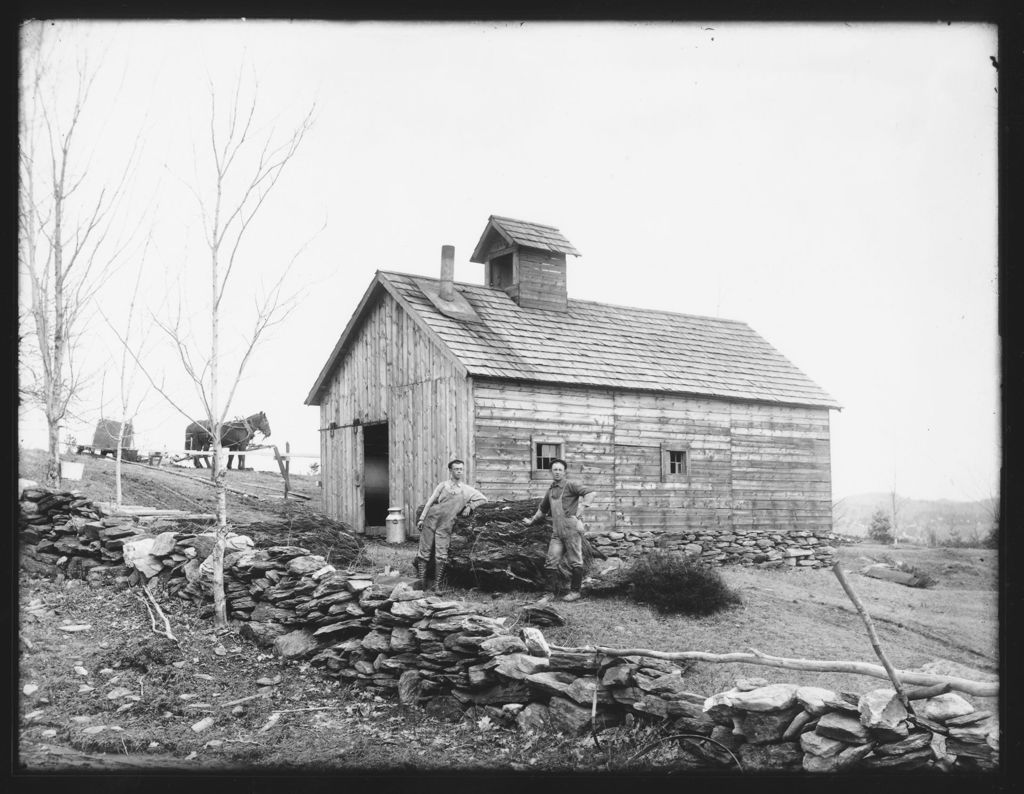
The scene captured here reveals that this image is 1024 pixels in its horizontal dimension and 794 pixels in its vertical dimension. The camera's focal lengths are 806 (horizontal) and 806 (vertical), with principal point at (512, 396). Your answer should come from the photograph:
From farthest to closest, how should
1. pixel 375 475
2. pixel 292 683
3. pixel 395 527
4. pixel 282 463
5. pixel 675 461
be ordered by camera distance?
pixel 282 463, pixel 375 475, pixel 675 461, pixel 395 527, pixel 292 683

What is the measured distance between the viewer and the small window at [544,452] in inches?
632

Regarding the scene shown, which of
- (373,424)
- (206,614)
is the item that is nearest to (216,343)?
(206,614)

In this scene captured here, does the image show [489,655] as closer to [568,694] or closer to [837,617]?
[568,694]

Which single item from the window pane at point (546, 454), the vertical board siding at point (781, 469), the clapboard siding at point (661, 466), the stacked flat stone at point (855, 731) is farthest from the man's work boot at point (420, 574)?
the vertical board siding at point (781, 469)

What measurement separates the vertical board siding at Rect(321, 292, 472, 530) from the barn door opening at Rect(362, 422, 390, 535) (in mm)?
341

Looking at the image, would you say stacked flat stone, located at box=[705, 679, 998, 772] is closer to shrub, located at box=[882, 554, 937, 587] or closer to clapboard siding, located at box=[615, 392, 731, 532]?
clapboard siding, located at box=[615, 392, 731, 532]

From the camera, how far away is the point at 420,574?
12359 millimetres

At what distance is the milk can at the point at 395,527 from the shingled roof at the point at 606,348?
3.65 metres

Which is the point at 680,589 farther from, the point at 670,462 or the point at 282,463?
the point at 282,463

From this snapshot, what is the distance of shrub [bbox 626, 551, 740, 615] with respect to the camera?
1091cm

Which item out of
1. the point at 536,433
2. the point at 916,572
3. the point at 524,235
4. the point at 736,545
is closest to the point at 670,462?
the point at 736,545

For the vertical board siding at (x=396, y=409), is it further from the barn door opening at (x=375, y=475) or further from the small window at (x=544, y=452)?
the small window at (x=544, y=452)

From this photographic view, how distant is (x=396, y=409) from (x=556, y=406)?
3600 mm
